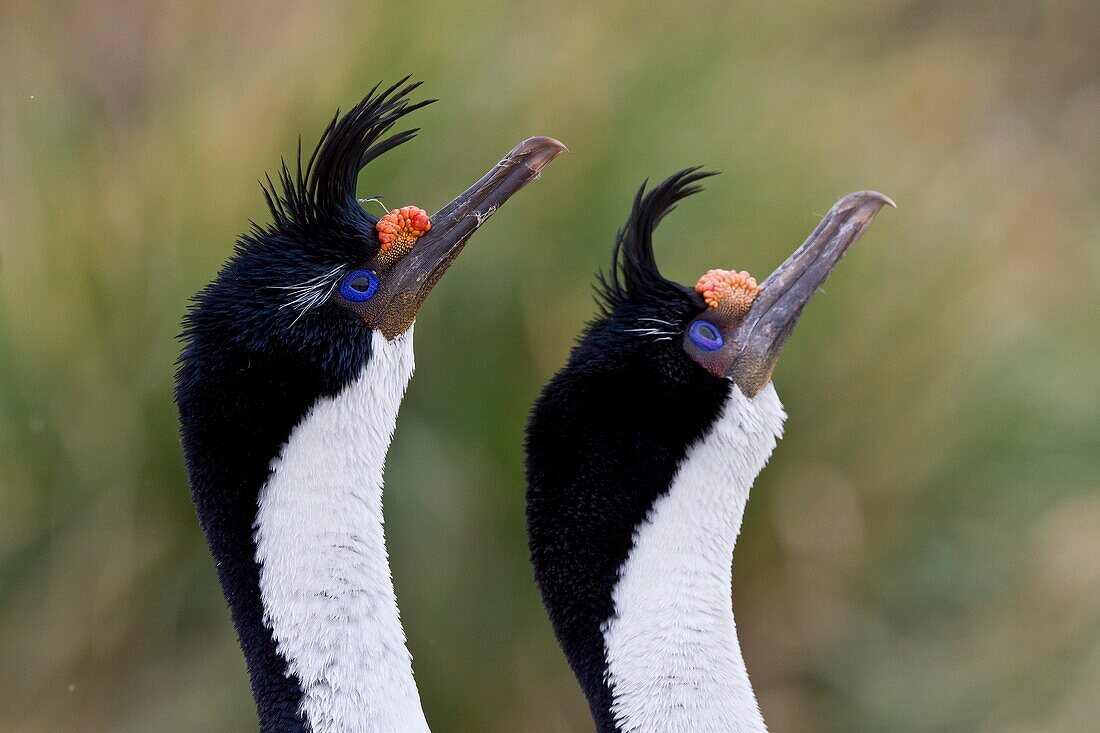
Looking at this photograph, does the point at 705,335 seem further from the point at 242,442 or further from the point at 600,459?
the point at 242,442

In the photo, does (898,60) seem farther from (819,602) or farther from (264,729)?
(264,729)

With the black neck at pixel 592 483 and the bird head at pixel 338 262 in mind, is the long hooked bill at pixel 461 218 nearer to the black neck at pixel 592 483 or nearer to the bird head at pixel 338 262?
the bird head at pixel 338 262

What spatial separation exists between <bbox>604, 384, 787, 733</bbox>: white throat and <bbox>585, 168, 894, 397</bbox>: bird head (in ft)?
0.29

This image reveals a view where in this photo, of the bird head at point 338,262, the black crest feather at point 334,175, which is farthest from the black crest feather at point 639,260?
the black crest feather at point 334,175

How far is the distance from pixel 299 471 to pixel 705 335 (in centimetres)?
90

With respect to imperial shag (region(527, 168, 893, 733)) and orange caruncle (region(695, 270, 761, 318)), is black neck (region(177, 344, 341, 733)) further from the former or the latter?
orange caruncle (region(695, 270, 761, 318))

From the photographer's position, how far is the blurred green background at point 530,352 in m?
4.02

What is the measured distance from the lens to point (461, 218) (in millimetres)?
2639

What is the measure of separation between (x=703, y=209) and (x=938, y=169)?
97 centimetres

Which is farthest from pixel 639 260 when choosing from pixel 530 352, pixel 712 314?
pixel 530 352

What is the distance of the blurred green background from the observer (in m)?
4.02

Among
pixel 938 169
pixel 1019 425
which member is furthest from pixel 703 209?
pixel 1019 425

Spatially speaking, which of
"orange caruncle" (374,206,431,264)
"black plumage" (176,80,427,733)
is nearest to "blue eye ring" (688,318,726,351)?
"orange caruncle" (374,206,431,264)

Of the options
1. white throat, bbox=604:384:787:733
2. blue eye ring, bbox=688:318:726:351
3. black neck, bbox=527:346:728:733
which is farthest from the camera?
blue eye ring, bbox=688:318:726:351
